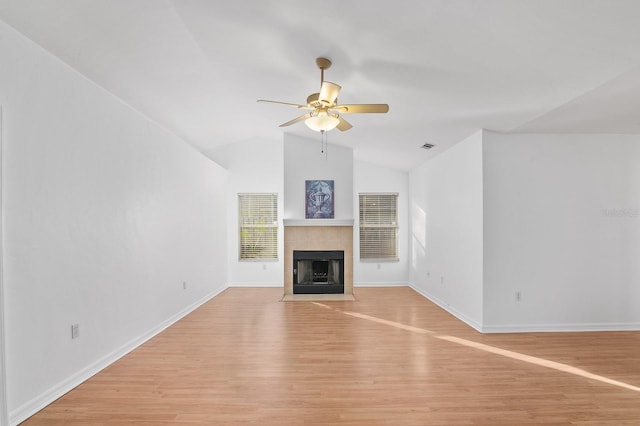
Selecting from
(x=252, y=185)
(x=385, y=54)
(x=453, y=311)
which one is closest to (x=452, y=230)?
(x=453, y=311)

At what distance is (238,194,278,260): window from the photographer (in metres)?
6.61

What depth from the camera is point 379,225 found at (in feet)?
21.8

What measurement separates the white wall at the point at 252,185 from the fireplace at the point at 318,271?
79cm

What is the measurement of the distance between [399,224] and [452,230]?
2.12m

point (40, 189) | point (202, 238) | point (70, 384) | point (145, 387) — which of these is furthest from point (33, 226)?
point (202, 238)

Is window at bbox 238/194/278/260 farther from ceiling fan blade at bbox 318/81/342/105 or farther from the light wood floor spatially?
ceiling fan blade at bbox 318/81/342/105

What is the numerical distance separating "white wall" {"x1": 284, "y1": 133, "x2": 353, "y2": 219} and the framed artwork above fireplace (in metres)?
0.08

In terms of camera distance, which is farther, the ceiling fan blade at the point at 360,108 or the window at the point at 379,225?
the window at the point at 379,225

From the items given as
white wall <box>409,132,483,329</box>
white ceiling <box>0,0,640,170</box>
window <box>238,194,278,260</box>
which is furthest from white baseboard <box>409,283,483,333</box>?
window <box>238,194,278,260</box>

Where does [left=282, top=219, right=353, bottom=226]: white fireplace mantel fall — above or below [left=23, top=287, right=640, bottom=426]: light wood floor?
above

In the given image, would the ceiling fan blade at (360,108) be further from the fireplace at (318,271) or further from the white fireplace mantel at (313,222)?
the fireplace at (318,271)

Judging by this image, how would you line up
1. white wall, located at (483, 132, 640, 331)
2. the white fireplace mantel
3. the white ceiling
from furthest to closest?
the white fireplace mantel → white wall, located at (483, 132, 640, 331) → the white ceiling

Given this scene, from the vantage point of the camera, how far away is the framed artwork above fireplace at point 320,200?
5.86 m

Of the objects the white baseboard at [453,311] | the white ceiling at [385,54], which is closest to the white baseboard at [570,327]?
the white baseboard at [453,311]
